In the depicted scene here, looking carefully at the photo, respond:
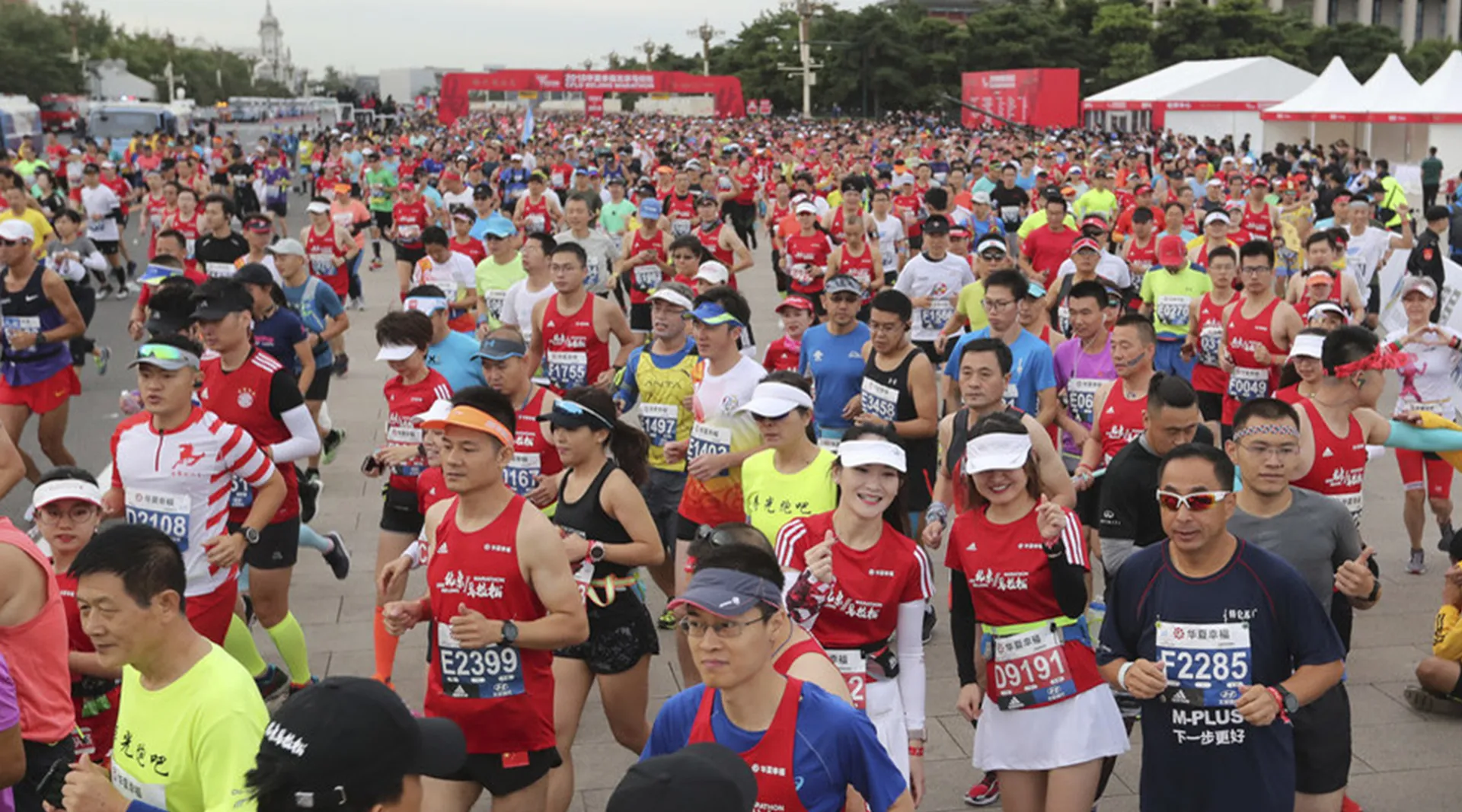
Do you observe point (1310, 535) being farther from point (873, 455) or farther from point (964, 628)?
point (873, 455)

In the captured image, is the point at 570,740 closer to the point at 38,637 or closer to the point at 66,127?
the point at 38,637

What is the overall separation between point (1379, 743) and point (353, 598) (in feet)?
18.6

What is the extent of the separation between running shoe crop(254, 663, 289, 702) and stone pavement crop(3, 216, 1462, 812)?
0.38m

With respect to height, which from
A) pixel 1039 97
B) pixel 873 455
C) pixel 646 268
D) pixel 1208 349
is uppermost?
pixel 1039 97

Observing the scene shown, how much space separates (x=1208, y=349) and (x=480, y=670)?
6.40 meters

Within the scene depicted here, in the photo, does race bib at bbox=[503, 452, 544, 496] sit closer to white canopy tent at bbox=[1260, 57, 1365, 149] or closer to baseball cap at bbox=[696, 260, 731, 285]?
baseball cap at bbox=[696, 260, 731, 285]

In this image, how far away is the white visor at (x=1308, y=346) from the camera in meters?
6.57

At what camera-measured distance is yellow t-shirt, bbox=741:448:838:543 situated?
5.45m

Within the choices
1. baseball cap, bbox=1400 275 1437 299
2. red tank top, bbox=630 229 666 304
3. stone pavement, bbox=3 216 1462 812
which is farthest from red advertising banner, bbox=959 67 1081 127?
baseball cap, bbox=1400 275 1437 299

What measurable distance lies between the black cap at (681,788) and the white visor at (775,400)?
3.18 m

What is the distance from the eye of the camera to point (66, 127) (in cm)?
7150

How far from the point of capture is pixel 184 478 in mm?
5684

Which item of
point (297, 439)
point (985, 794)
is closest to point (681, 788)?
point (985, 794)

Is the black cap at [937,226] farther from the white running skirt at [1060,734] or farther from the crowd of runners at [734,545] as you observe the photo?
the white running skirt at [1060,734]
